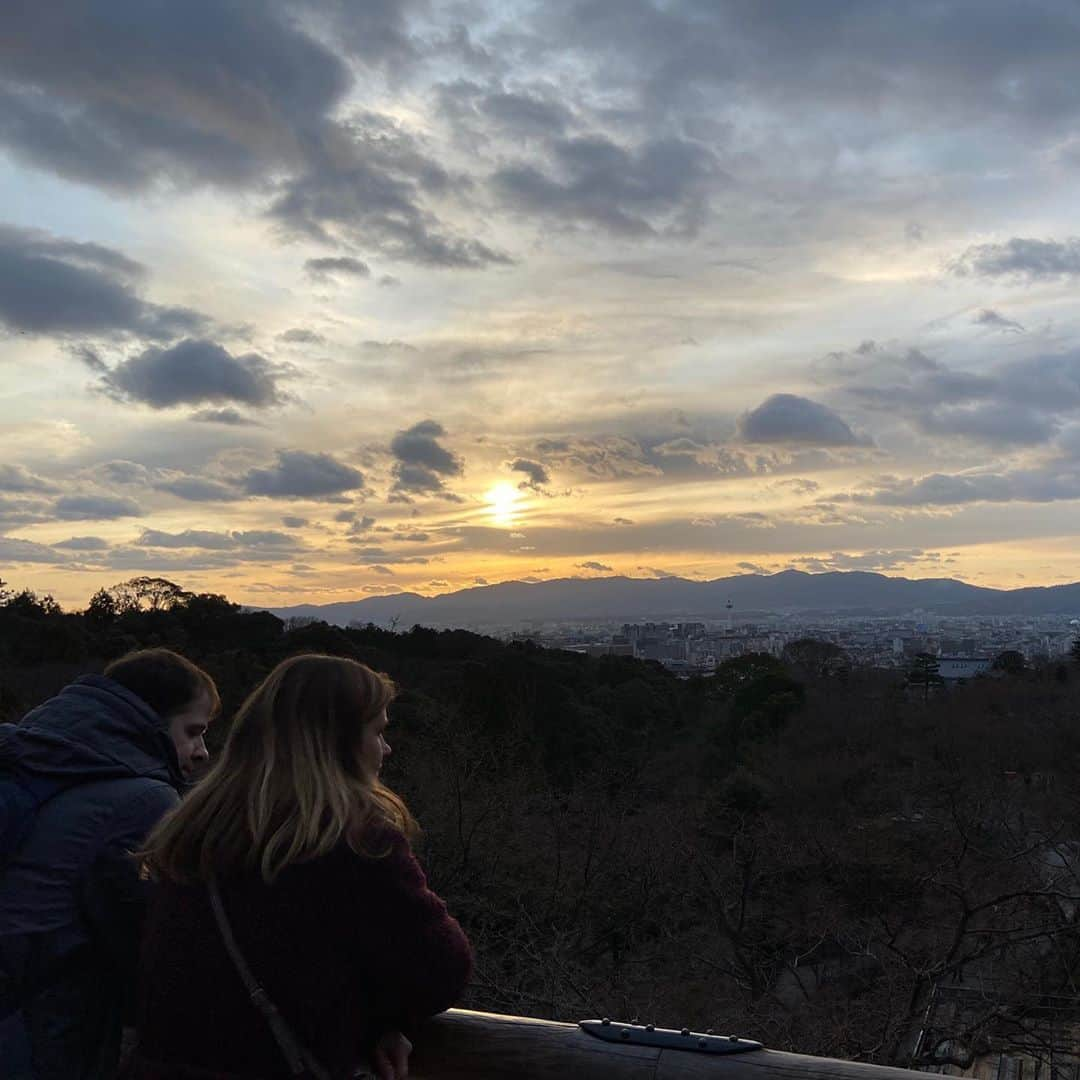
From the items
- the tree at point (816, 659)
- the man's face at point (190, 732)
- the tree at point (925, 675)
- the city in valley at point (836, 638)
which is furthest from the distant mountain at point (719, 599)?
the man's face at point (190, 732)

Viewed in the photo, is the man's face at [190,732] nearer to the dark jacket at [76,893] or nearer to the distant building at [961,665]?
the dark jacket at [76,893]

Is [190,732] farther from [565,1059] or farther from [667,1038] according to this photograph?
[667,1038]

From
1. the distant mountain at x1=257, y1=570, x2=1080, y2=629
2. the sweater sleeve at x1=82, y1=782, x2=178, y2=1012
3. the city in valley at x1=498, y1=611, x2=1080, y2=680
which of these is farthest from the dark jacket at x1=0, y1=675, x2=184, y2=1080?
the distant mountain at x1=257, y1=570, x2=1080, y2=629

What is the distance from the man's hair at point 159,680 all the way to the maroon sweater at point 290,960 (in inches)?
21.4

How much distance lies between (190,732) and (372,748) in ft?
1.83

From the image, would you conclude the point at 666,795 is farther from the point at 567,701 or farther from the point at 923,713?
the point at 923,713

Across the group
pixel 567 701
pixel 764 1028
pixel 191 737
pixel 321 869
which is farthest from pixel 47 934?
pixel 567 701

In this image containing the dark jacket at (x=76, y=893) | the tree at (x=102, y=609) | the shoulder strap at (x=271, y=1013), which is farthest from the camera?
the tree at (x=102, y=609)

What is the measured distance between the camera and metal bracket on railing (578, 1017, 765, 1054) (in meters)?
1.61

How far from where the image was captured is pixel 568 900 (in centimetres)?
1379

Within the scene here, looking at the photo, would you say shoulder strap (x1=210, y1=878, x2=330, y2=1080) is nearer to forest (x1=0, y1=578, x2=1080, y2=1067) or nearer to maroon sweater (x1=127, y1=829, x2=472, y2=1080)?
maroon sweater (x1=127, y1=829, x2=472, y2=1080)

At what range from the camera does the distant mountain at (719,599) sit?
67.6 metres

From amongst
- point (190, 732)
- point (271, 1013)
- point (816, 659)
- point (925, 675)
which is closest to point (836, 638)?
point (816, 659)

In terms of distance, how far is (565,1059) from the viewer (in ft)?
5.46
